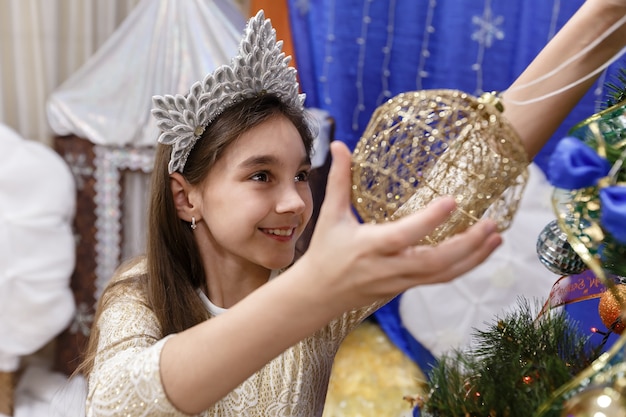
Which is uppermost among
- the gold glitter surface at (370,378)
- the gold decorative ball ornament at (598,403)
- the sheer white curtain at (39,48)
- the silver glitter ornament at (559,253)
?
the gold decorative ball ornament at (598,403)

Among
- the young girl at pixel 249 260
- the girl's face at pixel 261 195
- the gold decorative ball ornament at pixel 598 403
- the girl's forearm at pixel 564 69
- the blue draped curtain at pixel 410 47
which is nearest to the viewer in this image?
the gold decorative ball ornament at pixel 598 403

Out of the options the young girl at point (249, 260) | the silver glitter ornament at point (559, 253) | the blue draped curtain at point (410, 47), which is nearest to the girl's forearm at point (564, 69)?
the young girl at point (249, 260)

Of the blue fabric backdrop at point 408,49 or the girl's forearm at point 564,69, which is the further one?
the blue fabric backdrop at point 408,49

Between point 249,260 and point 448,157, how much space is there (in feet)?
1.65

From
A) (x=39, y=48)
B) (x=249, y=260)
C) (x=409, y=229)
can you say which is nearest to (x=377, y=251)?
(x=409, y=229)

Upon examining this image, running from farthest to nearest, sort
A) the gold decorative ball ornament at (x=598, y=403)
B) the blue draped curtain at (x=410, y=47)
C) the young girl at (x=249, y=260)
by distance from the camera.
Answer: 1. the blue draped curtain at (x=410, y=47)
2. the young girl at (x=249, y=260)
3. the gold decorative ball ornament at (x=598, y=403)

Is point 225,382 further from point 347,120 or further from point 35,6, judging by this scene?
point 35,6

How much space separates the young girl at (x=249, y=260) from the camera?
52 cm

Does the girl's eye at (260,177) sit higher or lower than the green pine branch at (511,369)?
lower

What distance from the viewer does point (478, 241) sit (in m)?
0.49

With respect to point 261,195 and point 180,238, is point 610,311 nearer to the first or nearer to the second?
point 261,195

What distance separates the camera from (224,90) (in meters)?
0.97

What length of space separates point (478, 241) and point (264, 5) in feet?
6.19

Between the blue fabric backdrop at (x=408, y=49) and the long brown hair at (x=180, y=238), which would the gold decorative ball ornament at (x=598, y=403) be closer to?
the long brown hair at (x=180, y=238)
